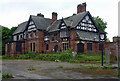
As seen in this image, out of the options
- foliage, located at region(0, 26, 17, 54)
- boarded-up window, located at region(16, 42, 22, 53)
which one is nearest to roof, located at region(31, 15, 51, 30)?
boarded-up window, located at region(16, 42, 22, 53)

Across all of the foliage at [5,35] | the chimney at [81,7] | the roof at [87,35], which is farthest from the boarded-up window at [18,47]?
the chimney at [81,7]

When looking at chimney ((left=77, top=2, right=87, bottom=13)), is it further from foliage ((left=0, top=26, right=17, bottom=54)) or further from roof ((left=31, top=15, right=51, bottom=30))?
foliage ((left=0, top=26, right=17, bottom=54))

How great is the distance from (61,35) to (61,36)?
259 mm

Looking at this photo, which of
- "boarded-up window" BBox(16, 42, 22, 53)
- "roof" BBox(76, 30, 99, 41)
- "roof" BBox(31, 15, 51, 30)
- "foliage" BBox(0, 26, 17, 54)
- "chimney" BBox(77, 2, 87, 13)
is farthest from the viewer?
"foliage" BBox(0, 26, 17, 54)

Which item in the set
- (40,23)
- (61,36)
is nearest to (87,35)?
(61,36)

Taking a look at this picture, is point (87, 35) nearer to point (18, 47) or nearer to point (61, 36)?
point (61, 36)

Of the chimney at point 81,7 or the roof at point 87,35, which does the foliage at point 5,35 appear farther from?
the roof at point 87,35

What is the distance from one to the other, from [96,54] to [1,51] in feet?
120

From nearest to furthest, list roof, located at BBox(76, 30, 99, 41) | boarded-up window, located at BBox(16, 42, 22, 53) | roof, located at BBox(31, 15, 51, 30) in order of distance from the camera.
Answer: roof, located at BBox(76, 30, 99, 41)
roof, located at BBox(31, 15, 51, 30)
boarded-up window, located at BBox(16, 42, 22, 53)

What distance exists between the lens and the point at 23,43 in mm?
44875

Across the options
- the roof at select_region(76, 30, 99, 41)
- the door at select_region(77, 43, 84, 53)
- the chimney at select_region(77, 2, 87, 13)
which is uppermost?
the chimney at select_region(77, 2, 87, 13)

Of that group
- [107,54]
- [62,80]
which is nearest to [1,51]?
[107,54]

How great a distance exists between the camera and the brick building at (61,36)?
1298 inches

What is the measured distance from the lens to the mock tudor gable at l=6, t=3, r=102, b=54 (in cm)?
3300
